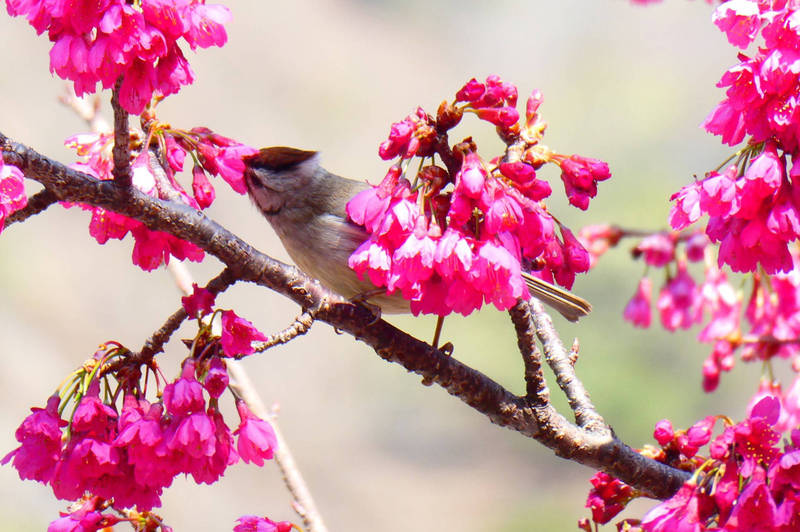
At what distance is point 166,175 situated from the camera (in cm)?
143

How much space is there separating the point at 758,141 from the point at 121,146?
820mm

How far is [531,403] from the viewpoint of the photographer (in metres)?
1.43

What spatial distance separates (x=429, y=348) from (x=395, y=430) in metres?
6.52

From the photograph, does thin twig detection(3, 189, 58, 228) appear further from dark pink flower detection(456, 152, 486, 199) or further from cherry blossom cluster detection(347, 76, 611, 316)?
dark pink flower detection(456, 152, 486, 199)

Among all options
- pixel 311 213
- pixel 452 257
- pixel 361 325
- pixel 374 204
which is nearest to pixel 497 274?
pixel 452 257

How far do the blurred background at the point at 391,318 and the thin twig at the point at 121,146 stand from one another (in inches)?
202

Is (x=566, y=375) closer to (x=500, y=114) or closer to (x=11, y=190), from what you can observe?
(x=500, y=114)

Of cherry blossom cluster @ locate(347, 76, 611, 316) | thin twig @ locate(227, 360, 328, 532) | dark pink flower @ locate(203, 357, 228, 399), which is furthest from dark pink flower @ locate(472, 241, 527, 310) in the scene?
thin twig @ locate(227, 360, 328, 532)

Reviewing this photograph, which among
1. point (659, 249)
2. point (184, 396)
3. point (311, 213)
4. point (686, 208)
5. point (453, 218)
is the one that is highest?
point (659, 249)

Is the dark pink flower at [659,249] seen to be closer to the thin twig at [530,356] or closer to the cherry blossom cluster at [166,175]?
the thin twig at [530,356]

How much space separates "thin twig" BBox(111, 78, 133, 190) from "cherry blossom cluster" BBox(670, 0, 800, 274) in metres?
0.74

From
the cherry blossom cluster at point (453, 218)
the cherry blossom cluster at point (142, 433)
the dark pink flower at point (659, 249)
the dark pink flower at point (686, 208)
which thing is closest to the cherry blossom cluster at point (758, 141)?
the dark pink flower at point (686, 208)

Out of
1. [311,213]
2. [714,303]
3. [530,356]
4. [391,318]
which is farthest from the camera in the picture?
[391,318]

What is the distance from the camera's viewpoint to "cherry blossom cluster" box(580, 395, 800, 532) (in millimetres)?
1196
